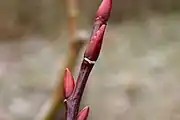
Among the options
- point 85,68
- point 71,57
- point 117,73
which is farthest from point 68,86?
point 117,73

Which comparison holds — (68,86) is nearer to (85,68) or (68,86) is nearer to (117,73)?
(85,68)

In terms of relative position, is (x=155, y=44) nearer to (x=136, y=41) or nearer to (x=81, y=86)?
(x=136, y=41)

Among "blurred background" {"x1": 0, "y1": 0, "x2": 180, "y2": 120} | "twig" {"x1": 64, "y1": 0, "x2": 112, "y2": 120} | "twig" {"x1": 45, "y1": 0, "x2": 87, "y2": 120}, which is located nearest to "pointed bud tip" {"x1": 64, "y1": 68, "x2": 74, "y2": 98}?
"twig" {"x1": 64, "y1": 0, "x2": 112, "y2": 120}

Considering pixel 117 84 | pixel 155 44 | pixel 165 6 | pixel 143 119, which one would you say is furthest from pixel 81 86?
pixel 165 6

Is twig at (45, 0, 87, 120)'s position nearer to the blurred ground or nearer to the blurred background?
the blurred background

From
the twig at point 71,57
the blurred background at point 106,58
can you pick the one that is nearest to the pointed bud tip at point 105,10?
the twig at point 71,57

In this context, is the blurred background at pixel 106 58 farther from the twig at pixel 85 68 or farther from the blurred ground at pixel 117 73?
the twig at pixel 85 68

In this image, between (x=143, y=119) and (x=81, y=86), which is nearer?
(x=81, y=86)
